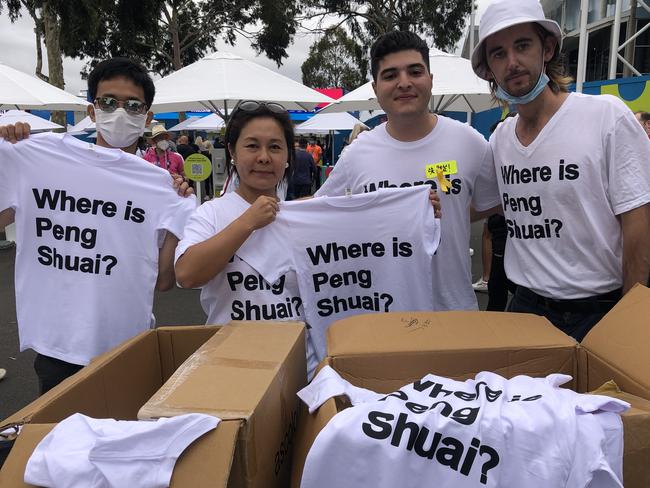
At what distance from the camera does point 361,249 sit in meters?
2.17

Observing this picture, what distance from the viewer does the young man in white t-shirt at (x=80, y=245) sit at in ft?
6.30

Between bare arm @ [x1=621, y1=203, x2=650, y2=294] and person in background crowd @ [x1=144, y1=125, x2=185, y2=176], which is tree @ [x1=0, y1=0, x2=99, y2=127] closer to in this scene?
person in background crowd @ [x1=144, y1=125, x2=185, y2=176]

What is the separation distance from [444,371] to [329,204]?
97 centimetres

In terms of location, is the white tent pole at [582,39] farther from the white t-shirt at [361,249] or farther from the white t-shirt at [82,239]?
the white t-shirt at [82,239]

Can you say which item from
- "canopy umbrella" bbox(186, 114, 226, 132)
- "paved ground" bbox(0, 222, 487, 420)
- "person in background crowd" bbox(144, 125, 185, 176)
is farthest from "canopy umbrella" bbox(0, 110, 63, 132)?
"canopy umbrella" bbox(186, 114, 226, 132)

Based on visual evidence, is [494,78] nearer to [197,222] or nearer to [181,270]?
[197,222]

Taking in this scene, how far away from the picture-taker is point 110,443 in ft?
2.97

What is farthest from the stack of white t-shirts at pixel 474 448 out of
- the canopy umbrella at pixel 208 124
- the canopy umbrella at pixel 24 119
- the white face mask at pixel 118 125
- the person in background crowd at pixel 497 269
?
the canopy umbrella at pixel 208 124

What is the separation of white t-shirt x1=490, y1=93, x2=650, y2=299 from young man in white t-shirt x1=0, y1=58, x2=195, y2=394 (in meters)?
1.36

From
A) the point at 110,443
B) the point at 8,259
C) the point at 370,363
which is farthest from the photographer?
the point at 8,259

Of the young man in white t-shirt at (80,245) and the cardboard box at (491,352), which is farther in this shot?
the young man in white t-shirt at (80,245)

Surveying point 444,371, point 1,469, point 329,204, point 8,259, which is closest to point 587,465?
point 444,371

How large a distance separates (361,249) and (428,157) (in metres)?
0.54

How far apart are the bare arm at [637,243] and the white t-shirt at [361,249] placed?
701 millimetres
